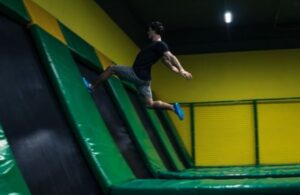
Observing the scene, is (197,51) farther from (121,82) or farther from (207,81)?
(121,82)

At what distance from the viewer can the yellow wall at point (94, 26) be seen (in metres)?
4.47

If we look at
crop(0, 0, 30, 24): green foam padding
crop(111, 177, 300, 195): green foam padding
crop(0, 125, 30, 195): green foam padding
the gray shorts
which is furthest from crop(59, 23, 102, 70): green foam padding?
crop(0, 125, 30, 195): green foam padding

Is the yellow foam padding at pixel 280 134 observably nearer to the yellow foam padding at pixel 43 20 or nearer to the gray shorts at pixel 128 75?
the gray shorts at pixel 128 75

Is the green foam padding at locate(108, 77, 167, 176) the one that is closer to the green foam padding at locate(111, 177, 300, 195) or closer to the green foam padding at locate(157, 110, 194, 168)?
the green foam padding at locate(111, 177, 300, 195)

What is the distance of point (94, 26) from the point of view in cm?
548

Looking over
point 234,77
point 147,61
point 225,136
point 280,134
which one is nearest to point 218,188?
point 147,61

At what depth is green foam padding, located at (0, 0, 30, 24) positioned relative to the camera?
9.70ft

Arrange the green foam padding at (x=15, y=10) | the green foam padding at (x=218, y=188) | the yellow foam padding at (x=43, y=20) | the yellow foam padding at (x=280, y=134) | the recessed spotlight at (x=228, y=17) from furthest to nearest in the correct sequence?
1. the yellow foam padding at (x=280, y=134)
2. the recessed spotlight at (x=228, y=17)
3. the yellow foam padding at (x=43, y=20)
4. the green foam padding at (x=15, y=10)
5. the green foam padding at (x=218, y=188)

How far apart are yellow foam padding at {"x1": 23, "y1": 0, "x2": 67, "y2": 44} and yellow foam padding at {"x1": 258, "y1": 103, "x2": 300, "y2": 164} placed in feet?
15.3

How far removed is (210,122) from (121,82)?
2.63 metres

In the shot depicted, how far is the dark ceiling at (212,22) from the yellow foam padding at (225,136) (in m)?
1.21

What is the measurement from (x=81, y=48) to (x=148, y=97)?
2.88 feet

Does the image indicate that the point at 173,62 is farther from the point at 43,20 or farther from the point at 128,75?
the point at 43,20

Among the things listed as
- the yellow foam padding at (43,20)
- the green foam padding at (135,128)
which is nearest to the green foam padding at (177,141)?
the green foam padding at (135,128)
